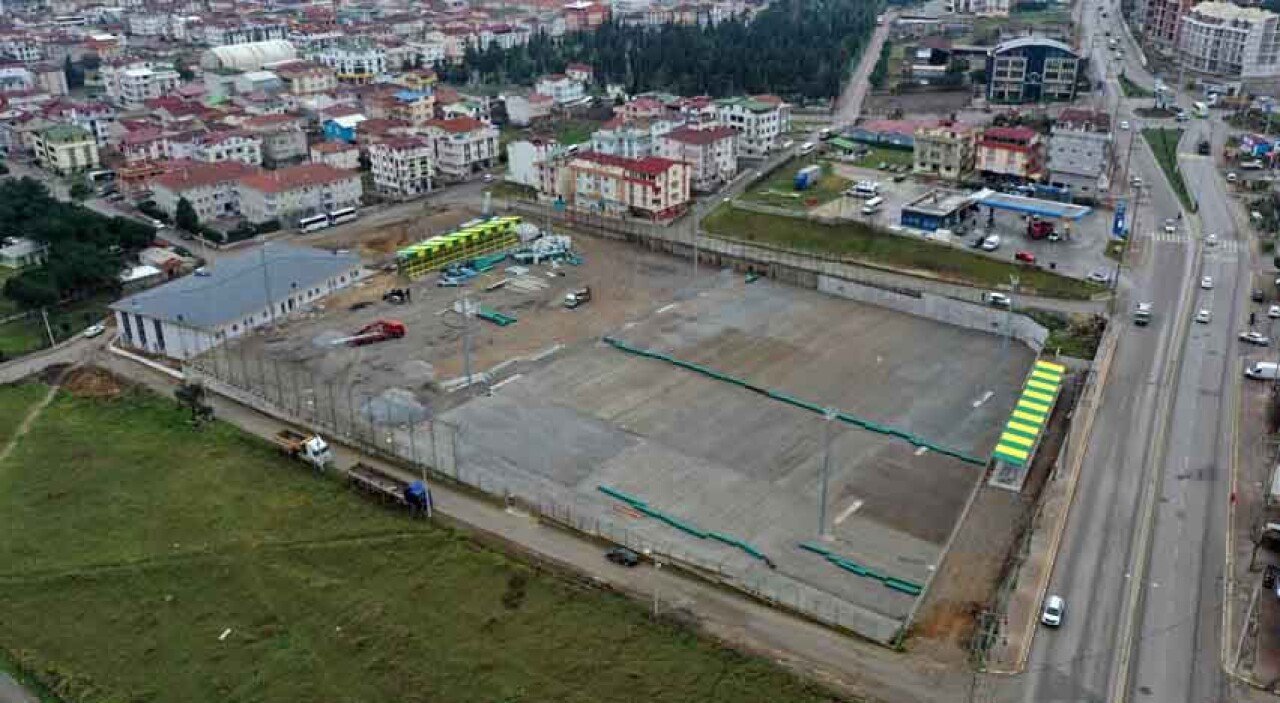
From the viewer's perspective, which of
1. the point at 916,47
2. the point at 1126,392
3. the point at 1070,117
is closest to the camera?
the point at 1126,392

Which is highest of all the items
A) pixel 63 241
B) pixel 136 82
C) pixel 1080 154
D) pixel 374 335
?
pixel 136 82

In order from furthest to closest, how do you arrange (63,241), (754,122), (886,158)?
(754,122)
(886,158)
(63,241)

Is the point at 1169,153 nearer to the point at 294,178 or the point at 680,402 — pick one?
the point at 680,402

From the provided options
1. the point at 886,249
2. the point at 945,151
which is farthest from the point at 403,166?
the point at 945,151

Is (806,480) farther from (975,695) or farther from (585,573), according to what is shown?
(975,695)

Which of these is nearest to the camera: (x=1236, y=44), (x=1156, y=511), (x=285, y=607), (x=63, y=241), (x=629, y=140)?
(x=285, y=607)

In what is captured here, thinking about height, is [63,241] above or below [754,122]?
below

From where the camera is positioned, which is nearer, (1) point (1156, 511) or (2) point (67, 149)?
(1) point (1156, 511)

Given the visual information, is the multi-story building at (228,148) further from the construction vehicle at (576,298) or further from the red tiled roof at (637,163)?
the construction vehicle at (576,298)

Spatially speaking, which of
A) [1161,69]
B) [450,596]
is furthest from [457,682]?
[1161,69]
